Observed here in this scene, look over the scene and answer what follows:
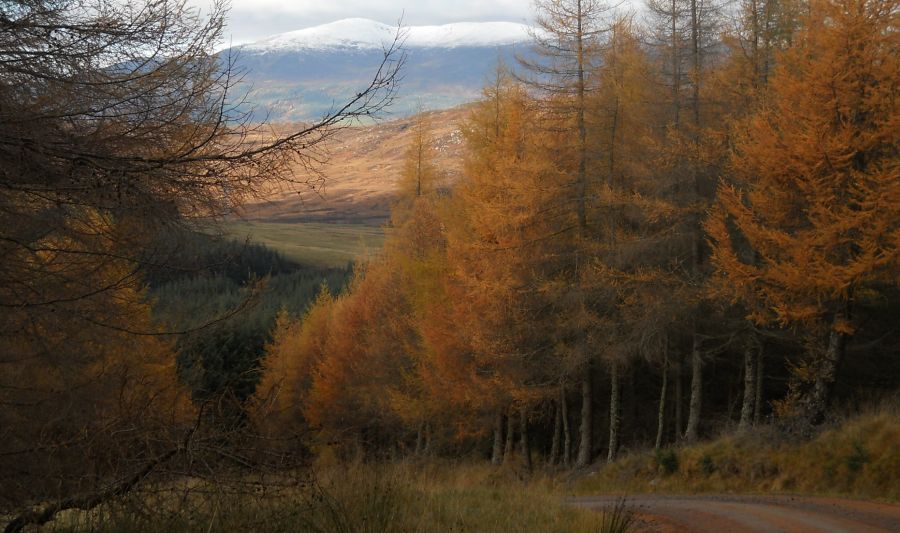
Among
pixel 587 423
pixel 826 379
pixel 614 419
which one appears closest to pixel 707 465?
pixel 826 379

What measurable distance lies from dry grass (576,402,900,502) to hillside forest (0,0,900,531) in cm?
74

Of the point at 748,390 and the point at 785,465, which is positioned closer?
the point at 785,465

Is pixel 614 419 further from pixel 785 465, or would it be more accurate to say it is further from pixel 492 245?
pixel 785 465

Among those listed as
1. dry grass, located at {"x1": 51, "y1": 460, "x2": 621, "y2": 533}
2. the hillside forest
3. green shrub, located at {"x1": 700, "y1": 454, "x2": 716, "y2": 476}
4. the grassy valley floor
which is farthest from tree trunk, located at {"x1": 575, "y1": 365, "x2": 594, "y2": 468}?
the grassy valley floor

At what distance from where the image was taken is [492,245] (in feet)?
58.9

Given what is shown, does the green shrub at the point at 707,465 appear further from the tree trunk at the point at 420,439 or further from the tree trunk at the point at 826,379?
the tree trunk at the point at 420,439

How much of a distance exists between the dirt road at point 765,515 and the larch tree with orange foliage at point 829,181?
343cm

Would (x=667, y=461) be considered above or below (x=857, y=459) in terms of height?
below

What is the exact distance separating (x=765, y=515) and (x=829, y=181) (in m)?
5.96

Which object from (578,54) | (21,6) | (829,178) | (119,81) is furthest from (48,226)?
(578,54)

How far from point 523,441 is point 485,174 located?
734 centimetres

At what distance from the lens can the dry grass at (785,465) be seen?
38.7ft

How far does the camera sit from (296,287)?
237 feet

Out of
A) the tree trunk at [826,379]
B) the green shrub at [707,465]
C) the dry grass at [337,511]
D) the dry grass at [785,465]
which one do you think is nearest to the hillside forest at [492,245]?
the tree trunk at [826,379]
